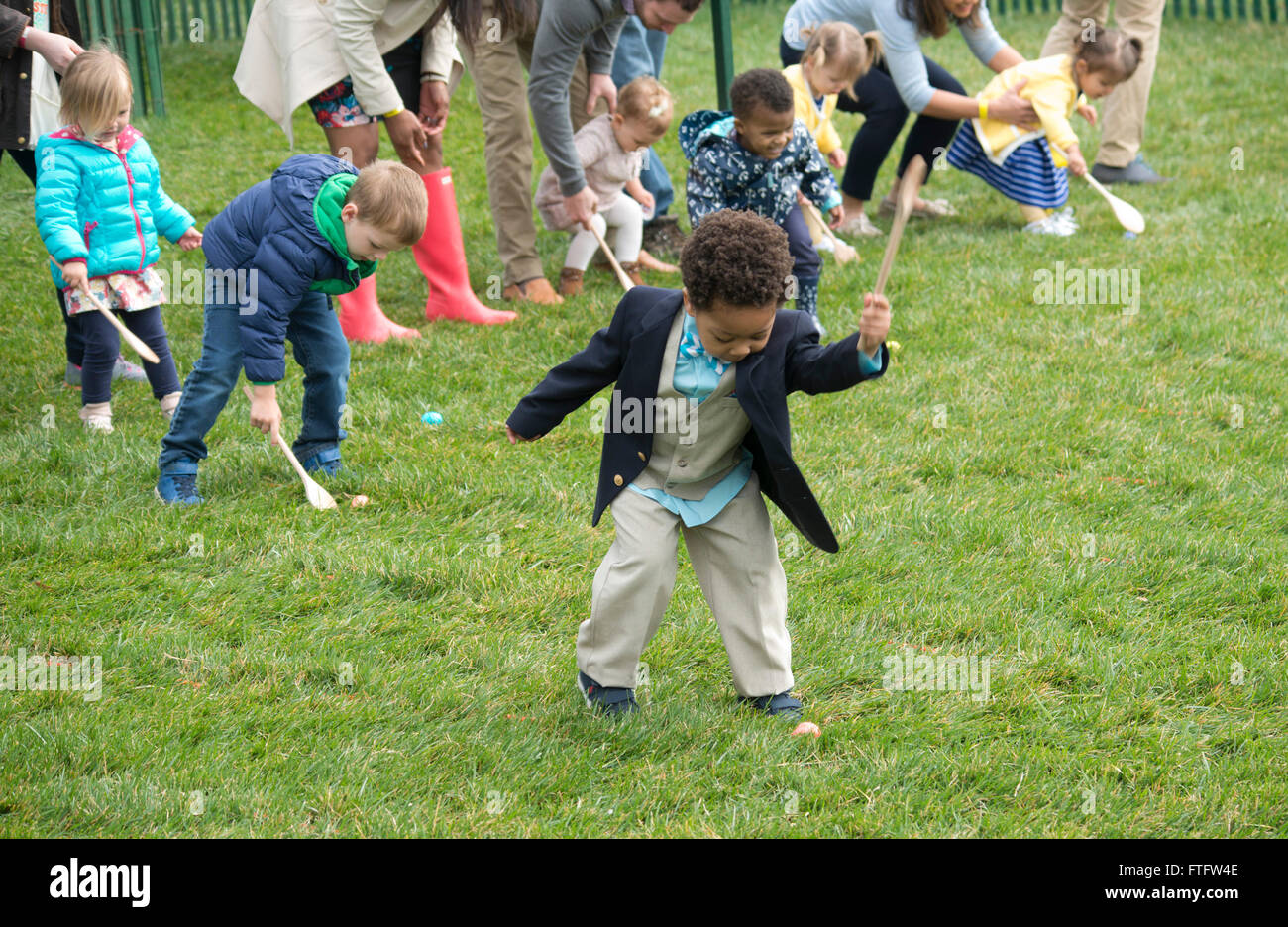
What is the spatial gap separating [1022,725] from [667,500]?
1.07 metres

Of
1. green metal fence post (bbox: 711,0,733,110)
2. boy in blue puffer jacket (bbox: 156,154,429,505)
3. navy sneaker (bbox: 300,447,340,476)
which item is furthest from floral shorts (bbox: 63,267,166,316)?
green metal fence post (bbox: 711,0,733,110)

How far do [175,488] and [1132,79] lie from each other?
6732 mm

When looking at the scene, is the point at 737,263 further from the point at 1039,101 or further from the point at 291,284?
the point at 1039,101

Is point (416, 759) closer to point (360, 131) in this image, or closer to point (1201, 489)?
point (1201, 489)

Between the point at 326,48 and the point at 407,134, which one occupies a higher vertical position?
the point at 326,48

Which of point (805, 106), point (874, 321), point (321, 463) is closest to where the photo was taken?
point (874, 321)

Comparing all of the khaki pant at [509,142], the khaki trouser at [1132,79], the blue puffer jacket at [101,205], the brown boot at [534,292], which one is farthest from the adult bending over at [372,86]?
the khaki trouser at [1132,79]

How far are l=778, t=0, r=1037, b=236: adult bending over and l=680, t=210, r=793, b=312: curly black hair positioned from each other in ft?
14.4

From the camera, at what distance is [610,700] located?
3.19 m

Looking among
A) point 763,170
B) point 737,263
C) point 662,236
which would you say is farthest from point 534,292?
point 737,263

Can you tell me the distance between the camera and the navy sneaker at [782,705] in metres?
3.21

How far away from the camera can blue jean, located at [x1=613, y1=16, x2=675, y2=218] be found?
23.8 ft

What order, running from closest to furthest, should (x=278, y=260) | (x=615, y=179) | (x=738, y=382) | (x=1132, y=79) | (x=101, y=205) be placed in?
(x=738, y=382)
(x=278, y=260)
(x=101, y=205)
(x=615, y=179)
(x=1132, y=79)
